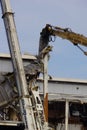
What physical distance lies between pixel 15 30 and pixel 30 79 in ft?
12.0

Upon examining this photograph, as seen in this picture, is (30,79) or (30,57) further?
(30,57)

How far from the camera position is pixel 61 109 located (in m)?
53.4

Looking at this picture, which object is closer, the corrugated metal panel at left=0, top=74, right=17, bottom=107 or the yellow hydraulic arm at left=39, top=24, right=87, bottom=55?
the corrugated metal panel at left=0, top=74, right=17, bottom=107

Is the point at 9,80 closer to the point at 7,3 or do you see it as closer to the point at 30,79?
the point at 30,79

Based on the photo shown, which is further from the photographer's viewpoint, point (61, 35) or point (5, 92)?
point (61, 35)

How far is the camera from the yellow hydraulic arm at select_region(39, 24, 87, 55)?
125 feet

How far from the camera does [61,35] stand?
38906 mm

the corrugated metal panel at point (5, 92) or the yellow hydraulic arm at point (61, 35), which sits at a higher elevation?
the yellow hydraulic arm at point (61, 35)

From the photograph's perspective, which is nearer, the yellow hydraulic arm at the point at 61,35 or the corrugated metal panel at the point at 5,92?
the corrugated metal panel at the point at 5,92

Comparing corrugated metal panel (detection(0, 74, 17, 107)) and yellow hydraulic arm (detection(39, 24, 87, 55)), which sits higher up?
yellow hydraulic arm (detection(39, 24, 87, 55))

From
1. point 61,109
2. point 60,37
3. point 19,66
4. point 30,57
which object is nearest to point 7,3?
point 19,66

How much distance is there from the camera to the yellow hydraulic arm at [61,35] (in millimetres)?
38094

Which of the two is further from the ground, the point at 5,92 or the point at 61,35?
the point at 61,35

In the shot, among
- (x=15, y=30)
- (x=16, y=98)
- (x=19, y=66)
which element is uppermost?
(x=15, y=30)
